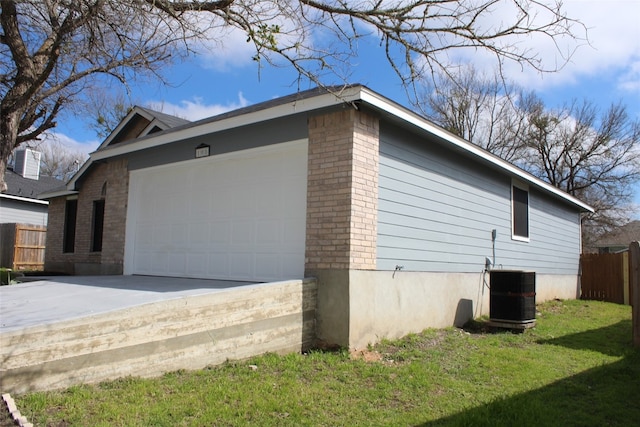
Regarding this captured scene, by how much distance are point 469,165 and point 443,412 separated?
21.4ft

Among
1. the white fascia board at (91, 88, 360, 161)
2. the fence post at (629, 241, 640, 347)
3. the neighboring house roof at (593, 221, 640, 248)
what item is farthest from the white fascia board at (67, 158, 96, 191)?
the neighboring house roof at (593, 221, 640, 248)

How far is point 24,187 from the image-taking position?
24.9 meters

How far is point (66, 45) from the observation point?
823 cm

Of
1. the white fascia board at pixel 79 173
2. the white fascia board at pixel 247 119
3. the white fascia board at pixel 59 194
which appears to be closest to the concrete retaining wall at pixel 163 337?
the white fascia board at pixel 247 119

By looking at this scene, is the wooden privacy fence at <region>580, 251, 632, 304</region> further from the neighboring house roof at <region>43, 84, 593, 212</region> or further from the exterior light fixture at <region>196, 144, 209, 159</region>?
the exterior light fixture at <region>196, 144, 209, 159</region>

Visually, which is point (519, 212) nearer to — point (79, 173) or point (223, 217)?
point (223, 217)

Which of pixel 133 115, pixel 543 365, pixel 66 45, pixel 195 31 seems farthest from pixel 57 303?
pixel 133 115

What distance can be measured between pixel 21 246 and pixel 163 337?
800 inches

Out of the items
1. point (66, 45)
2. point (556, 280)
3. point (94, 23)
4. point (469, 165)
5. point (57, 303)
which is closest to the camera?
point (57, 303)

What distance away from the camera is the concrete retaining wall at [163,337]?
13.8 ft

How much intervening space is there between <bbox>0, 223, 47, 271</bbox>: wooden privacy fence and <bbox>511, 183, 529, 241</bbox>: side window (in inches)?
754

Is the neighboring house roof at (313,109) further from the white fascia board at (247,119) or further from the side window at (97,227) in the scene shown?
the side window at (97,227)

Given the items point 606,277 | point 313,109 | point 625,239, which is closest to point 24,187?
point 313,109

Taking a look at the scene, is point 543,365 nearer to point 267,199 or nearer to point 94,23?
point 267,199
